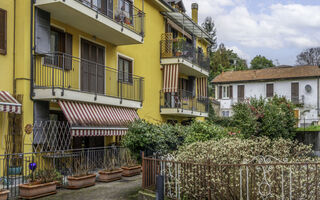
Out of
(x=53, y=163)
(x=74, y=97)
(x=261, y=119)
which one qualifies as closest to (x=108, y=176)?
(x=53, y=163)

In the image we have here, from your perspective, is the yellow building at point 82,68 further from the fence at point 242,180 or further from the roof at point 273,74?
the roof at point 273,74

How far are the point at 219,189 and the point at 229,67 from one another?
56.1 metres

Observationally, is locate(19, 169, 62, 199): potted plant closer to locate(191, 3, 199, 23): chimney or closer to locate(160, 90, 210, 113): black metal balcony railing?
locate(160, 90, 210, 113): black metal balcony railing

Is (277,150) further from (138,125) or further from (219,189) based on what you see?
(138,125)

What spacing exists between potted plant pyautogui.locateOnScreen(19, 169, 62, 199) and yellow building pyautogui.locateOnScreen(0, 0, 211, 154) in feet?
6.35

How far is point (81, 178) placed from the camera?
11.7m

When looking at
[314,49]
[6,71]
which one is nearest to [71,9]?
[6,71]

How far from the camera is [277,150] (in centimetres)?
1078

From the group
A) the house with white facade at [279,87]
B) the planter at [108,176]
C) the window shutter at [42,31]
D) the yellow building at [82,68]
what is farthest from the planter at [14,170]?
the house with white facade at [279,87]

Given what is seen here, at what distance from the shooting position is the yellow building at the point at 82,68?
12.9 meters

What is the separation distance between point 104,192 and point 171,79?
42.8ft

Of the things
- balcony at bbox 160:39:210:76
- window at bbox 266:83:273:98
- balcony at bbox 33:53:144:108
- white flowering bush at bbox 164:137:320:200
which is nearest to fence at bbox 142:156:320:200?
white flowering bush at bbox 164:137:320:200

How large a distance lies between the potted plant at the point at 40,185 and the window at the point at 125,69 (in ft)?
28.4

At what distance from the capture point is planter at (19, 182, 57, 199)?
33.0 feet
